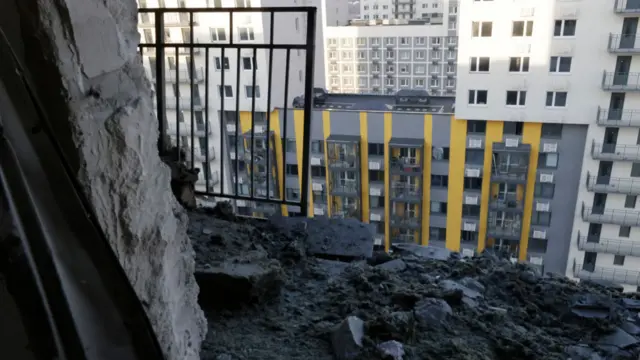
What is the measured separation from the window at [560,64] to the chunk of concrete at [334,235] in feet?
13.3

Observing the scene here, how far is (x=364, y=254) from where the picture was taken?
6.20ft

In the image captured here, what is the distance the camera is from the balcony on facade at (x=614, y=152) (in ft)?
16.2

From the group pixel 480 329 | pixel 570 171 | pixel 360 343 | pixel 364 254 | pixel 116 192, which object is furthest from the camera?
pixel 570 171

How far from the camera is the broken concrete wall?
23.0 inches

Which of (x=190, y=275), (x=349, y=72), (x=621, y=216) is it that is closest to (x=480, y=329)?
(x=190, y=275)

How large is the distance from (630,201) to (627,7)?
194cm

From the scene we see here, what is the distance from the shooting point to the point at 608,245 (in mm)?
5453

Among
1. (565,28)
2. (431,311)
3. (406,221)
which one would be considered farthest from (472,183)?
(431,311)

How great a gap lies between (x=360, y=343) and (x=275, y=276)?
34cm

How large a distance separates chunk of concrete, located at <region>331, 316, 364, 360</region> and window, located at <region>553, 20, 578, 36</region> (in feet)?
15.5

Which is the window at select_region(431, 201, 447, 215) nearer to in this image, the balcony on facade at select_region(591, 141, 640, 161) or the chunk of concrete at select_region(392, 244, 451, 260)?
the balcony on facade at select_region(591, 141, 640, 161)

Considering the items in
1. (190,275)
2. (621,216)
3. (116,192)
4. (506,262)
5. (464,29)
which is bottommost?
(621,216)

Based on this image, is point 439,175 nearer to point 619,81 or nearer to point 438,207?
point 438,207

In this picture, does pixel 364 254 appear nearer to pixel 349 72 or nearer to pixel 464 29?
pixel 464 29
